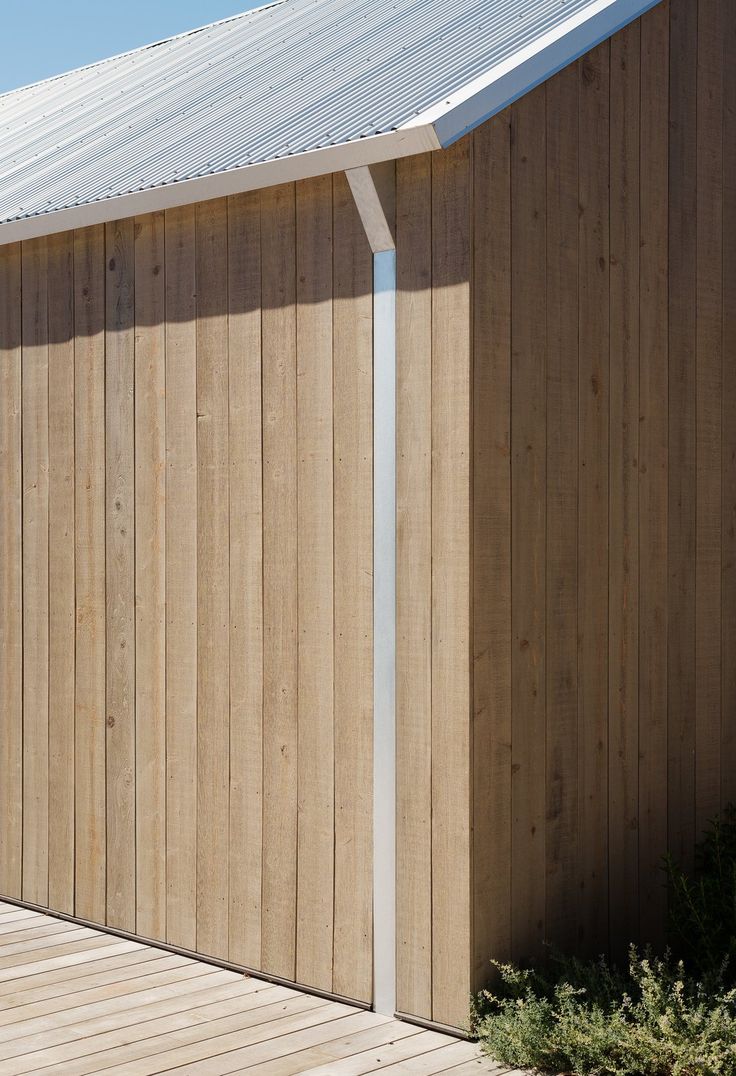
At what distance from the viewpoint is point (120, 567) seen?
16.5 feet

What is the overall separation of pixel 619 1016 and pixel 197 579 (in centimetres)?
208

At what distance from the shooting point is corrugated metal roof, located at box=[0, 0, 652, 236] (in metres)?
4.27

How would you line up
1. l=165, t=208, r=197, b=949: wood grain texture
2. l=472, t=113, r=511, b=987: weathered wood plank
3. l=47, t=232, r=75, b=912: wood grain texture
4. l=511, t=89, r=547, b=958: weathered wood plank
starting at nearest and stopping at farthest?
l=472, t=113, r=511, b=987: weathered wood plank → l=511, t=89, r=547, b=958: weathered wood plank → l=165, t=208, r=197, b=949: wood grain texture → l=47, t=232, r=75, b=912: wood grain texture

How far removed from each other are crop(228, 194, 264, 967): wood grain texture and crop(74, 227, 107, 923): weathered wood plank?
74 cm

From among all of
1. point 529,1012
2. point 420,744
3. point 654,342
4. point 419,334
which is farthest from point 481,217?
point 529,1012

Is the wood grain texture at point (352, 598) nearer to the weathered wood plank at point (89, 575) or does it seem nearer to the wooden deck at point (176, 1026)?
the wooden deck at point (176, 1026)

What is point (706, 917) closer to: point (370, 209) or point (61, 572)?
point (370, 209)

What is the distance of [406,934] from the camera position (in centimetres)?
404

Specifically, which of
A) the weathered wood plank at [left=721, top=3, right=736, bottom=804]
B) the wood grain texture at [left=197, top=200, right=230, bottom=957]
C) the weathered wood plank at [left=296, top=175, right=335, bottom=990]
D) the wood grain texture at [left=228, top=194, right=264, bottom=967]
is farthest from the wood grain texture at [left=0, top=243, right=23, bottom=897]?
the weathered wood plank at [left=721, top=3, right=736, bottom=804]

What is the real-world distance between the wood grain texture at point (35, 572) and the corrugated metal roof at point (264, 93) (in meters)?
0.39

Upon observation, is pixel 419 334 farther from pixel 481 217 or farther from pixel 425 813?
pixel 425 813

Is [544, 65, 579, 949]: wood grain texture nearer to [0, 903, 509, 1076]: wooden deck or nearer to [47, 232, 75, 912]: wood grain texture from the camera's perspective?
[0, 903, 509, 1076]: wooden deck

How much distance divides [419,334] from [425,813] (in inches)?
57.9

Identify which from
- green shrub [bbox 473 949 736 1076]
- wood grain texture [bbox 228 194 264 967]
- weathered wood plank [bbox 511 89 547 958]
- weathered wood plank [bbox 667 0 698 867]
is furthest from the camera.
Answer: weathered wood plank [bbox 667 0 698 867]
